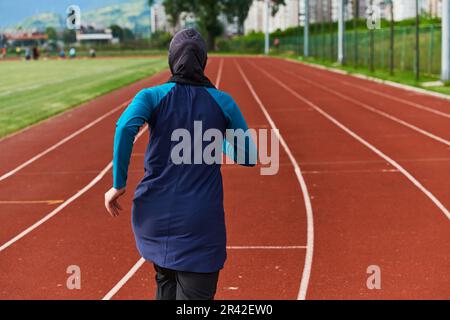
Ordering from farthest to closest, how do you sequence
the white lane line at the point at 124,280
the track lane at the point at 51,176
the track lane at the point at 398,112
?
the track lane at the point at 398,112
the track lane at the point at 51,176
the white lane line at the point at 124,280

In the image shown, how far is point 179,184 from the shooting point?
3.73 meters

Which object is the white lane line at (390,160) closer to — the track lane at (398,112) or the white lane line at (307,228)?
the track lane at (398,112)

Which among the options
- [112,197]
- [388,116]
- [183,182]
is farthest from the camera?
[388,116]

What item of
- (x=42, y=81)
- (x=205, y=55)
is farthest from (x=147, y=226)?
(x=42, y=81)

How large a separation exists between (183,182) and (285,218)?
5418 mm

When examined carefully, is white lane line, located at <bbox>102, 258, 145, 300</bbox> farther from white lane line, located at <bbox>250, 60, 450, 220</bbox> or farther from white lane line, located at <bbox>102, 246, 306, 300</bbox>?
white lane line, located at <bbox>250, 60, 450, 220</bbox>

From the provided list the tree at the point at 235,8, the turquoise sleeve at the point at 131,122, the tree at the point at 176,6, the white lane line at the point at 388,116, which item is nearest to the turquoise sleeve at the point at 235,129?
the turquoise sleeve at the point at 131,122

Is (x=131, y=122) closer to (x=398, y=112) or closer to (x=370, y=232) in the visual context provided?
(x=370, y=232)

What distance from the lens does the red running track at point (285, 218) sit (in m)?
6.69

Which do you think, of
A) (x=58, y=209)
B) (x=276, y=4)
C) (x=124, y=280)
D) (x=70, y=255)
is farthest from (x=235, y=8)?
(x=124, y=280)

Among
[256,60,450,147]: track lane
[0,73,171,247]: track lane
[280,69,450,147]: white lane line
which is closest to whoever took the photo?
[0,73,171,247]: track lane

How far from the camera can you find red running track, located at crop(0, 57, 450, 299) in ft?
21.9

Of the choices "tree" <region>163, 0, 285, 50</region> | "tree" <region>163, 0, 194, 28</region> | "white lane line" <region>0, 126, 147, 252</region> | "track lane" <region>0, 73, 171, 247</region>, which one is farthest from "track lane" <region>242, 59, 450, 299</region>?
"tree" <region>163, 0, 194, 28</region>

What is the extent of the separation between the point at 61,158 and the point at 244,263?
7.67 m
